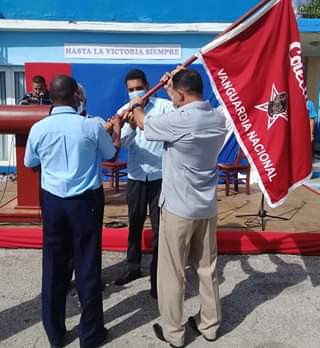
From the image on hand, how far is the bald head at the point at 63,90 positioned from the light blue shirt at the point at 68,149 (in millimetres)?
48

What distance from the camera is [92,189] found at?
305 cm

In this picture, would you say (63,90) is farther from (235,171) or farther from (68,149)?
(235,171)

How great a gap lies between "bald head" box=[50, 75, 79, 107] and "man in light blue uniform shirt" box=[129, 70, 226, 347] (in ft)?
1.71

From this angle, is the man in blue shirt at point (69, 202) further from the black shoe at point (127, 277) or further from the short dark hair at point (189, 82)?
the black shoe at point (127, 277)

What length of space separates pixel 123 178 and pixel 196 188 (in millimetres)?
5820

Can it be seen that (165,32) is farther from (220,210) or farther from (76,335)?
(76,335)

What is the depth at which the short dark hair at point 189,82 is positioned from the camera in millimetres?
3031

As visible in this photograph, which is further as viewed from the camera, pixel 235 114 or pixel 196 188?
pixel 235 114

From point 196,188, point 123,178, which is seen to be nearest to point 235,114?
point 196,188

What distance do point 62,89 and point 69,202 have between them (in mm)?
731

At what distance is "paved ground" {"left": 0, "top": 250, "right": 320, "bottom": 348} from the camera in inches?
131

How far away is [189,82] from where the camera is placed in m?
3.03

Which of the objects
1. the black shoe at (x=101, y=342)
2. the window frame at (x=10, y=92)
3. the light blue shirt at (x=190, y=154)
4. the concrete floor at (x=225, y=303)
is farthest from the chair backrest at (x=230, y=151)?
the black shoe at (x=101, y=342)

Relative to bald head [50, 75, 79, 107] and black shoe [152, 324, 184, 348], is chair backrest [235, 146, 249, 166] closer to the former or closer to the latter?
black shoe [152, 324, 184, 348]
